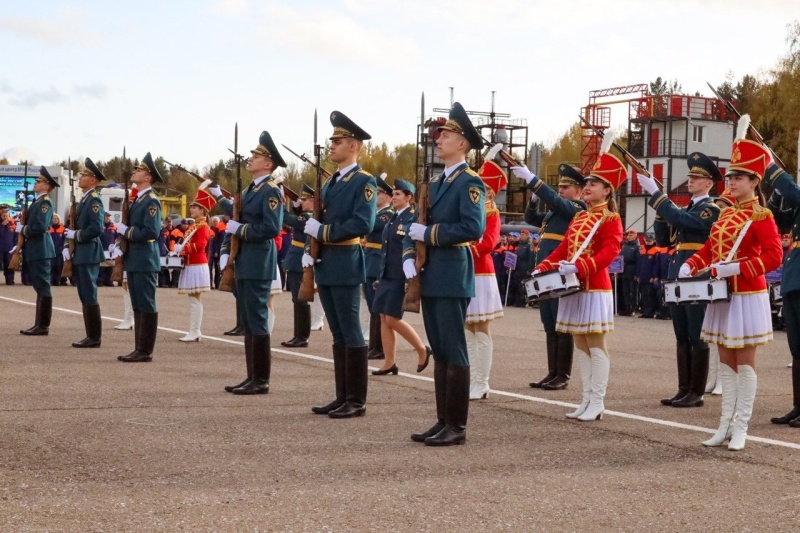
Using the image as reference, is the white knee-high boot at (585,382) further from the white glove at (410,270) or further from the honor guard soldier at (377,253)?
the honor guard soldier at (377,253)

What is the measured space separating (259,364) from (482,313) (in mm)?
2024

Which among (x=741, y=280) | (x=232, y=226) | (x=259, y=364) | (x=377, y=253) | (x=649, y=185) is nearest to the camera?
(x=741, y=280)

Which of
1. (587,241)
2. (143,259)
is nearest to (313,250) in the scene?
(587,241)

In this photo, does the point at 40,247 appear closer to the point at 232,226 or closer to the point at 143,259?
the point at 143,259

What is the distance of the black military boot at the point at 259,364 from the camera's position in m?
10.6

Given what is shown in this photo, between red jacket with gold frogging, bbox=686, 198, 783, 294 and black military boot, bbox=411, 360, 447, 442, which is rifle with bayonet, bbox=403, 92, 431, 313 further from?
red jacket with gold frogging, bbox=686, 198, 783, 294

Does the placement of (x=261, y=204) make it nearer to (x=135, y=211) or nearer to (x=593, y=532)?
(x=135, y=211)

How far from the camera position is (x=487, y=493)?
6.74 m

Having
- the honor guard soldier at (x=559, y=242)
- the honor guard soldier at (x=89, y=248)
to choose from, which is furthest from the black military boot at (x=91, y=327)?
the honor guard soldier at (x=559, y=242)

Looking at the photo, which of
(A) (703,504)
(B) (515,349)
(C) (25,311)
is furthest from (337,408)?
(C) (25,311)

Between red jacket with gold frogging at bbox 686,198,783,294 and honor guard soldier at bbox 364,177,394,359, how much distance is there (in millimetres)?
5330

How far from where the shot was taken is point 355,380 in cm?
948

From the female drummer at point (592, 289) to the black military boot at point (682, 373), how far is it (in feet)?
4.50

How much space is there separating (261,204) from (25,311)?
1178 cm
